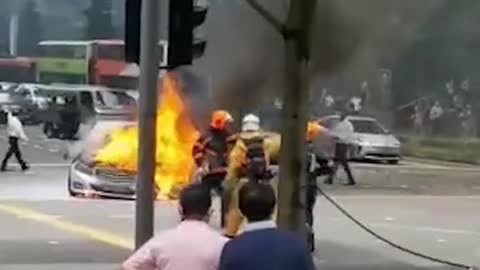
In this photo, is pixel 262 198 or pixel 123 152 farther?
pixel 123 152

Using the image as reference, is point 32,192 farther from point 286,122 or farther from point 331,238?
point 286,122

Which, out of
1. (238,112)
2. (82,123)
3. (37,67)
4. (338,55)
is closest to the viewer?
(338,55)

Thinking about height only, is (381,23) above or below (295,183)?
above

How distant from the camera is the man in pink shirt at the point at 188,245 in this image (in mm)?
5168

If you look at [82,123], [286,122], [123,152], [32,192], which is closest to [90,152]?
[123,152]

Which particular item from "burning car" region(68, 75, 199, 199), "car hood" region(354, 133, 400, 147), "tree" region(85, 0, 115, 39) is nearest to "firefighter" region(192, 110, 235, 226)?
"burning car" region(68, 75, 199, 199)

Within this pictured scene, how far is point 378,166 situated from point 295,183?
954 inches

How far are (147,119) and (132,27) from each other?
56 cm

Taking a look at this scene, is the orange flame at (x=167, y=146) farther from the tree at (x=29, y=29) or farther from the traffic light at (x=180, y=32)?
the tree at (x=29, y=29)

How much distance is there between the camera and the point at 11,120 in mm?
27141

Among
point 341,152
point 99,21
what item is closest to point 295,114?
point 341,152

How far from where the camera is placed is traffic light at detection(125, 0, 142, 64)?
7660 millimetres

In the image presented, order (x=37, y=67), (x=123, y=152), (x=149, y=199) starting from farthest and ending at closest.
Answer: (x=37, y=67)
(x=123, y=152)
(x=149, y=199)

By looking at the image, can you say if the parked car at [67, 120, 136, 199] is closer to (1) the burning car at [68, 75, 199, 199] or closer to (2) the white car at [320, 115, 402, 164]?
(1) the burning car at [68, 75, 199, 199]
